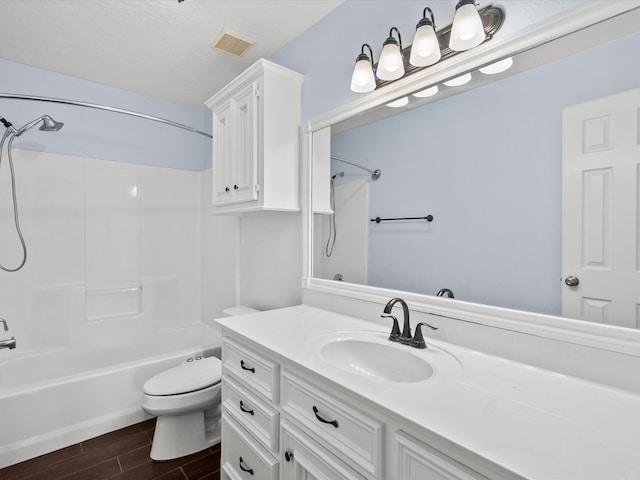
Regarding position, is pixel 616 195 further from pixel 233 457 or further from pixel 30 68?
pixel 30 68

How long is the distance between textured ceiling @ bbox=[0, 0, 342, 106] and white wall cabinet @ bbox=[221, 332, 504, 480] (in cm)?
173

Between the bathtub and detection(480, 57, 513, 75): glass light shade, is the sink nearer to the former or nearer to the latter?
detection(480, 57, 513, 75): glass light shade

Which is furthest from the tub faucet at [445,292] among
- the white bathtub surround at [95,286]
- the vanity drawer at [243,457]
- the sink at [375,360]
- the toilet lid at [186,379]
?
the white bathtub surround at [95,286]

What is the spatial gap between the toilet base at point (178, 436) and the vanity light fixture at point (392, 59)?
2.10 metres

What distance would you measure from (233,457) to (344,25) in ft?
7.01

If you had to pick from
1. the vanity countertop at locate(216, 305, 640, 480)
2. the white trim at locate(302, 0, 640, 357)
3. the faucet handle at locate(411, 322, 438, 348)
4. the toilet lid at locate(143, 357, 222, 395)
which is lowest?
the toilet lid at locate(143, 357, 222, 395)

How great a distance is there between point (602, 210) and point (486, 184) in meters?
0.33

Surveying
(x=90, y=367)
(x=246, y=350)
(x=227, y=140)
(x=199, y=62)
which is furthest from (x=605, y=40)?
(x=90, y=367)

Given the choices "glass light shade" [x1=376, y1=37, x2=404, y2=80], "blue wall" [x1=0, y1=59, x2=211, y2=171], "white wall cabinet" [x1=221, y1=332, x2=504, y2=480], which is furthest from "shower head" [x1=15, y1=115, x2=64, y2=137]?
"glass light shade" [x1=376, y1=37, x2=404, y2=80]

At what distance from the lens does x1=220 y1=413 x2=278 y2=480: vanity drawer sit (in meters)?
1.16

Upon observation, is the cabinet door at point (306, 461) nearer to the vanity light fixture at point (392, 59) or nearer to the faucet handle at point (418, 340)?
the faucet handle at point (418, 340)

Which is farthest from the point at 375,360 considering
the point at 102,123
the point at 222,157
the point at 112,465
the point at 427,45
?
the point at 102,123

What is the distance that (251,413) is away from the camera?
1260 mm

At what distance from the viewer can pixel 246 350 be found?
4.22 ft
